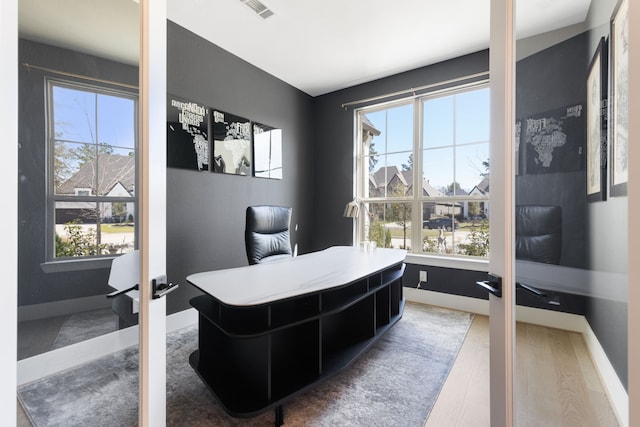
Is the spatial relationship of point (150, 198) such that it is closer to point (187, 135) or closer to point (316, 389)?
point (316, 389)

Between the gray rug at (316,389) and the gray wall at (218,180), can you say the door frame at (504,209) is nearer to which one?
the gray rug at (316,389)

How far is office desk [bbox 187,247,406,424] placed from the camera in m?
1.37

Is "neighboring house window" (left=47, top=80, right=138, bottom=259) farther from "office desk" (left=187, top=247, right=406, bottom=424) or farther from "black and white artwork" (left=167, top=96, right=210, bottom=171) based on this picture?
"black and white artwork" (left=167, top=96, right=210, bottom=171)

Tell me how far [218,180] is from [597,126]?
292cm

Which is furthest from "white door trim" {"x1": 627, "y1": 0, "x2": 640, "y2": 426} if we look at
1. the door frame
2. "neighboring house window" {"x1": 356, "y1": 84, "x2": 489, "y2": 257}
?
"neighboring house window" {"x1": 356, "y1": 84, "x2": 489, "y2": 257}

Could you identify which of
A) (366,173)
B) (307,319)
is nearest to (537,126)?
(307,319)

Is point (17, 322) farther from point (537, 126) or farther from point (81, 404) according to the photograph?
point (537, 126)

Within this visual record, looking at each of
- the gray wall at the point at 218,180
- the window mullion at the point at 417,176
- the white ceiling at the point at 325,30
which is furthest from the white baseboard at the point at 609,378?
the gray wall at the point at 218,180

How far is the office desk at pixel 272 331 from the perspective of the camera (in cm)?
137

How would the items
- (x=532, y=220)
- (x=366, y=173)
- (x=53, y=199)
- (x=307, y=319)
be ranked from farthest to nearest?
(x=366, y=173)
(x=307, y=319)
(x=532, y=220)
(x=53, y=199)

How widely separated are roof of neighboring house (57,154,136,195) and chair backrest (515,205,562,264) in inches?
54.9

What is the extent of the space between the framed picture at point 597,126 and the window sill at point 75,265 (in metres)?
1.59

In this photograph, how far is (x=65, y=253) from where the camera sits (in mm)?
904

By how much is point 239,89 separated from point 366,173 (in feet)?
6.63
